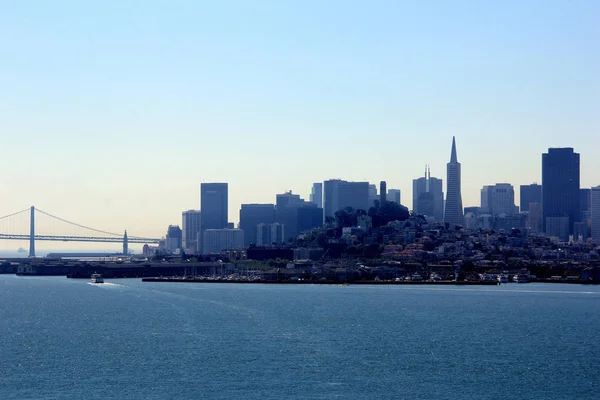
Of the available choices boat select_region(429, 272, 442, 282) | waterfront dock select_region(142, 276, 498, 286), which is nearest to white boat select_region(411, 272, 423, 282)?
boat select_region(429, 272, 442, 282)

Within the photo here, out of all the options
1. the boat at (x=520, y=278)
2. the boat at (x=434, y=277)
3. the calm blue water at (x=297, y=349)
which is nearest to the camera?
the calm blue water at (x=297, y=349)

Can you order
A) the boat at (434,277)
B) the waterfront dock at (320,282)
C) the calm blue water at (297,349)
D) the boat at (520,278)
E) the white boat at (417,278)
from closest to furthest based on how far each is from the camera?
the calm blue water at (297,349) → the waterfront dock at (320,282) → the white boat at (417,278) → the boat at (434,277) → the boat at (520,278)

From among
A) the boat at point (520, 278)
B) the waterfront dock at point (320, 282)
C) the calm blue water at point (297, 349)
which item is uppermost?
the boat at point (520, 278)

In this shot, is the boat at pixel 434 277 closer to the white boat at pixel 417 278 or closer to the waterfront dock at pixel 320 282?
the white boat at pixel 417 278

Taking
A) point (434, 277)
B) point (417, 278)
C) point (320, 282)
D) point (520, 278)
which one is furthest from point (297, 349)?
point (520, 278)

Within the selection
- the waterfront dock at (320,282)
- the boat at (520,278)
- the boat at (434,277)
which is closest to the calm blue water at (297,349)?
the waterfront dock at (320,282)

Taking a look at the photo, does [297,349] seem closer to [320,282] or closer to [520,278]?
[320,282]

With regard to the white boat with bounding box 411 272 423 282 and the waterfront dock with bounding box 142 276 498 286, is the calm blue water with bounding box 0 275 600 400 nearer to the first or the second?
the waterfront dock with bounding box 142 276 498 286

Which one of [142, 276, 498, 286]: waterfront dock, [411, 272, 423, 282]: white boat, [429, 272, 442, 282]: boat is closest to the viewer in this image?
[142, 276, 498, 286]: waterfront dock
